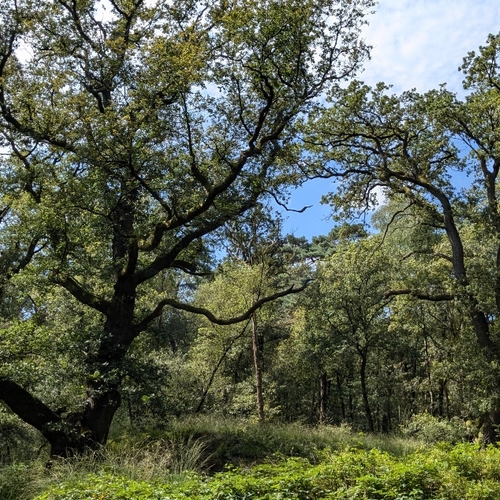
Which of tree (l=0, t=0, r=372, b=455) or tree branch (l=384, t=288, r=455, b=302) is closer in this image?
tree (l=0, t=0, r=372, b=455)

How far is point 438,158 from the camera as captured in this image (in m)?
15.7

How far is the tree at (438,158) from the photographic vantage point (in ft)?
44.9

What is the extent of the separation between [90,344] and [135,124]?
4.70 m

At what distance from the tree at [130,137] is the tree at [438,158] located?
12.4 ft

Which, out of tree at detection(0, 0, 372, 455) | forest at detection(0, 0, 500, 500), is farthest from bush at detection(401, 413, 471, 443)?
tree at detection(0, 0, 372, 455)

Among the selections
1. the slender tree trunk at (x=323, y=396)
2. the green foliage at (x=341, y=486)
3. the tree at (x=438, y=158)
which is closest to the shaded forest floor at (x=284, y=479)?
the green foliage at (x=341, y=486)

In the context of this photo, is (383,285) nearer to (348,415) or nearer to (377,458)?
(348,415)

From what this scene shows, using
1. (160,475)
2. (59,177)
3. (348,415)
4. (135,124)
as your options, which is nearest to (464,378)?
(160,475)

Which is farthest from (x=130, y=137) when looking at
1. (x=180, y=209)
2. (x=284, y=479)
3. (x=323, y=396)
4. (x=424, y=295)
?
(x=323, y=396)

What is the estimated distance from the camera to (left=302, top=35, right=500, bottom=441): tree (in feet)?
44.9

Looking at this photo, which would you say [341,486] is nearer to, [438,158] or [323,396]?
[438,158]

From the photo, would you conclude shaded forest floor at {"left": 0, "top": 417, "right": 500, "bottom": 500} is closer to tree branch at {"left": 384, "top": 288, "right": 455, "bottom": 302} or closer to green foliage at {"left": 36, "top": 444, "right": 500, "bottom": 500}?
green foliage at {"left": 36, "top": 444, "right": 500, "bottom": 500}

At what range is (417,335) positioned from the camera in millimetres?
22969

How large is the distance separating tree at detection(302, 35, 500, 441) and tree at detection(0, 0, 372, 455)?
149 inches
